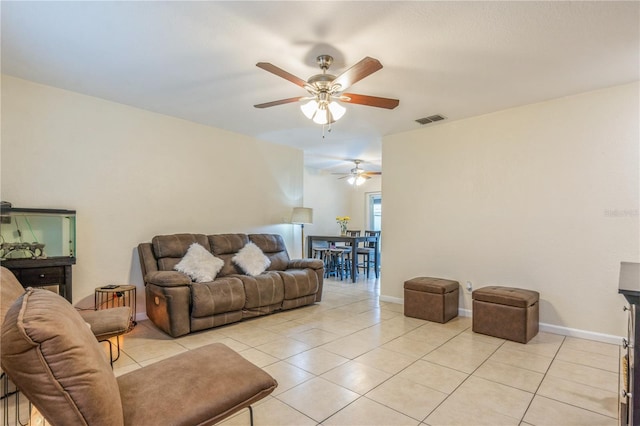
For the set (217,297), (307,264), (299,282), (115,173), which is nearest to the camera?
(217,297)

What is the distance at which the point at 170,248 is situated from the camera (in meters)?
3.80

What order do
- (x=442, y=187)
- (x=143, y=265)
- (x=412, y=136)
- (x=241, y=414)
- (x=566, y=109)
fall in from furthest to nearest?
(x=412, y=136) → (x=442, y=187) → (x=143, y=265) → (x=566, y=109) → (x=241, y=414)

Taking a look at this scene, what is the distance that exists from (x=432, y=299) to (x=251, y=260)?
226 cm

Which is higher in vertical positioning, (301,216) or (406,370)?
(301,216)

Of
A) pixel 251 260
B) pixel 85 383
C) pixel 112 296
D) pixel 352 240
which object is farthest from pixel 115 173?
pixel 352 240

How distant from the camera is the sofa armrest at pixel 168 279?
3215mm

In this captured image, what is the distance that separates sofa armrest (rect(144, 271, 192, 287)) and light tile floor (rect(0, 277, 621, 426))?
527mm

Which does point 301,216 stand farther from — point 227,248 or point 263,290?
point 263,290

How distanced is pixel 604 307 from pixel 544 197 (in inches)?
46.6

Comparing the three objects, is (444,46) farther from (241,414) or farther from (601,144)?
(241,414)

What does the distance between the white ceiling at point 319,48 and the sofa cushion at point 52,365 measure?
1.89m

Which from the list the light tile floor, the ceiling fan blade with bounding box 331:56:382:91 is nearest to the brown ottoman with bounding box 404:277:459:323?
the light tile floor

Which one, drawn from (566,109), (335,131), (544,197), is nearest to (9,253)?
(335,131)

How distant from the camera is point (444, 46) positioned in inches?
→ 95.7
